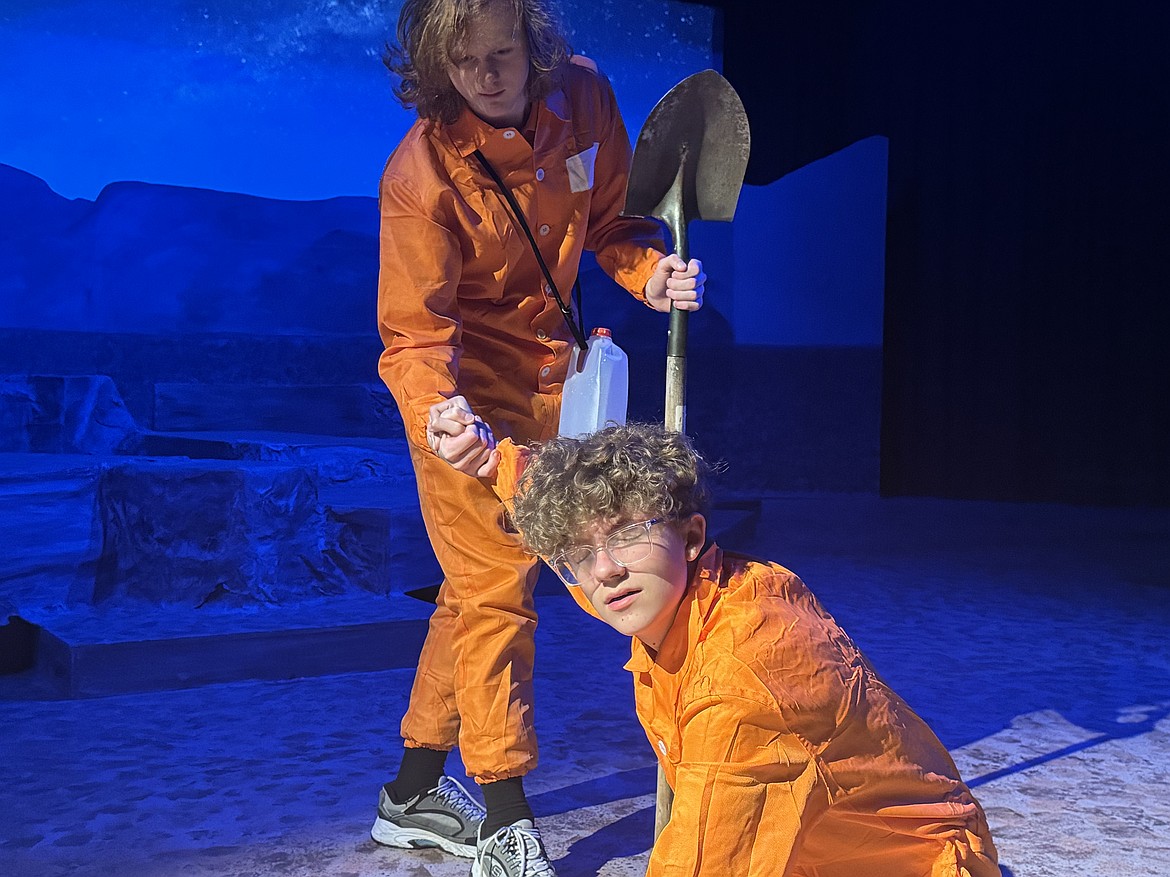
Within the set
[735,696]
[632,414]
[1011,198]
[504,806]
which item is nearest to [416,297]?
[504,806]

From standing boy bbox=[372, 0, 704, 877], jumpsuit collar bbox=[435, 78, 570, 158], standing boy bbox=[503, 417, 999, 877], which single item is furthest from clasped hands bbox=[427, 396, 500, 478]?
jumpsuit collar bbox=[435, 78, 570, 158]

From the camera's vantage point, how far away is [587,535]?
126 cm

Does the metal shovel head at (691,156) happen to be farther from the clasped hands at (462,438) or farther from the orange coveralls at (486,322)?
the clasped hands at (462,438)

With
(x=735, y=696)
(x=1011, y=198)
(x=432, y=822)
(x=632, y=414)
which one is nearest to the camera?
(x=735, y=696)

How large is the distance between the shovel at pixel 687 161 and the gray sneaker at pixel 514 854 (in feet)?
2.27

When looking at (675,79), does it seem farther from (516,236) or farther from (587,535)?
(587,535)

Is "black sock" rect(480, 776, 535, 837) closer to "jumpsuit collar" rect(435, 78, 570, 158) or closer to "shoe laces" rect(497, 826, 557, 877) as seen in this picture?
"shoe laces" rect(497, 826, 557, 877)

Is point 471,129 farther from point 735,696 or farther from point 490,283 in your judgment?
point 735,696

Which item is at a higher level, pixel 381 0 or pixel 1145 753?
pixel 381 0

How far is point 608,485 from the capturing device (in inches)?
49.1

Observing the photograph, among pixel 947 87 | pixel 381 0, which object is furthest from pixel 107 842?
pixel 947 87

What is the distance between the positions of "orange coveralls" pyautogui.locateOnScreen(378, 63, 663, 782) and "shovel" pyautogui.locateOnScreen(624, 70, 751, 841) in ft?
0.40

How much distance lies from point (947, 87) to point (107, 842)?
596 centimetres

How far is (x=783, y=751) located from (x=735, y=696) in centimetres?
7
